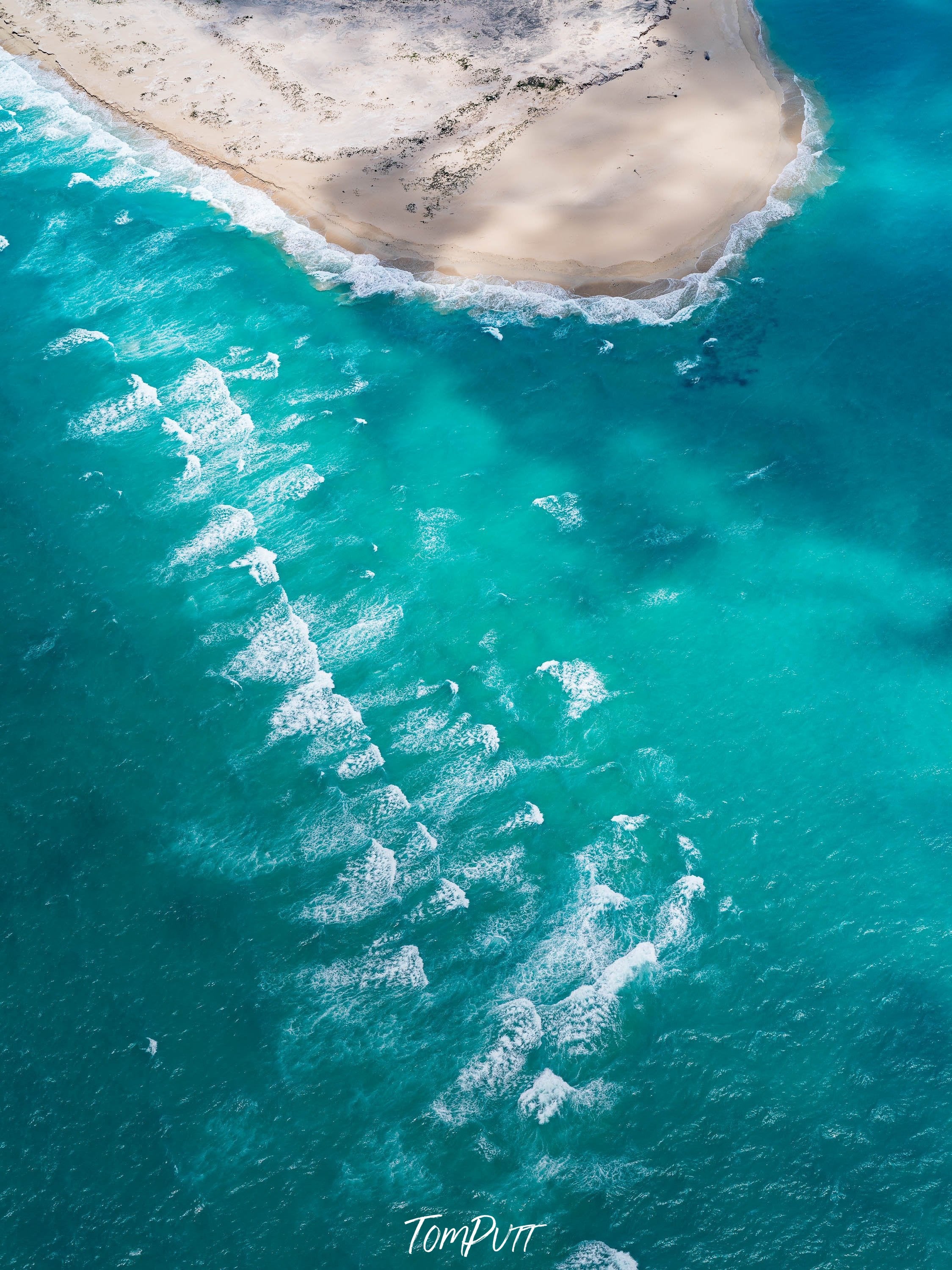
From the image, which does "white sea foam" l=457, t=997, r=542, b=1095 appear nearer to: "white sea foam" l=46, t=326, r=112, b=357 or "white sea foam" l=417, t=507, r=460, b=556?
"white sea foam" l=417, t=507, r=460, b=556

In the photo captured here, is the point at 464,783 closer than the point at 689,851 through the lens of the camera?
No

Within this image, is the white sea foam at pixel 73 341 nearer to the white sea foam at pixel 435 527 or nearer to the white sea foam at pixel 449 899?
the white sea foam at pixel 435 527

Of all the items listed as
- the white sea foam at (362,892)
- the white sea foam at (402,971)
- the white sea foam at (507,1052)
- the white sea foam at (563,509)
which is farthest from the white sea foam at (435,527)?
the white sea foam at (507,1052)

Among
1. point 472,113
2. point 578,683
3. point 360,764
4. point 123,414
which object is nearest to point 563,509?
point 578,683

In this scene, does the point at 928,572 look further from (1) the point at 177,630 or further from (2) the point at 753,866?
(1) the point at 177,630

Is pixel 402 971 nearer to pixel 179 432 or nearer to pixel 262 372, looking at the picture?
pixel 179 432

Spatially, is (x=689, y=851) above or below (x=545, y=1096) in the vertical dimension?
above
